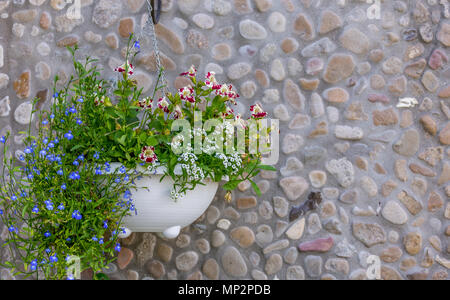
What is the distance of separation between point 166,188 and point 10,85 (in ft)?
3.08

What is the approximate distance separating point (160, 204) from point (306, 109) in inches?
32.5

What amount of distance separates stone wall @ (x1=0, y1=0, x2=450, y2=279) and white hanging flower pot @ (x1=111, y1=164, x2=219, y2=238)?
338mm

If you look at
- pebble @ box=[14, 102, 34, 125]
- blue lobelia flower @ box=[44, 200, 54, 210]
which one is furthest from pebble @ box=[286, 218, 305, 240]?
pebble @ box=[14, 102, 34, 125]

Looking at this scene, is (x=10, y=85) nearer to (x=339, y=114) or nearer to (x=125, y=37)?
(x=125, y=37)

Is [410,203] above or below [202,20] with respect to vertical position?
below

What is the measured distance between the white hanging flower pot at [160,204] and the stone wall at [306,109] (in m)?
0.34

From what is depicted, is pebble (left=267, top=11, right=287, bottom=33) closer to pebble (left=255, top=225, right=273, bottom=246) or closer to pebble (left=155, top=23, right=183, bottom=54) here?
pebble (left=155, top=23, right=183, bottom=54)

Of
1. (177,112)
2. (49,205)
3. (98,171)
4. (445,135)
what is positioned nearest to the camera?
(49,205)

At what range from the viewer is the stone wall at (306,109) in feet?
7.27

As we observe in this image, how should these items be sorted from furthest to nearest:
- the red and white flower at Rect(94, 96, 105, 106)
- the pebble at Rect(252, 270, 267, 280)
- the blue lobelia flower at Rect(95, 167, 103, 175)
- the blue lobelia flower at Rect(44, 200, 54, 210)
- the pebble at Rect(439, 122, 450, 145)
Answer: the pebble at Rect(439, 122, 450, 145) < the pebble at Rect(252, 270, 267, 280) < the red and white flower at Rect(94, 96, 105, 106) < the blue lobelia flower at Rect(95, 167, 103, 175) < the blue lobelia flower at Rect(44, 200, 54, 210)

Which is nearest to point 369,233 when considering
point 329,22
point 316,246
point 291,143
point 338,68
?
point 316,246

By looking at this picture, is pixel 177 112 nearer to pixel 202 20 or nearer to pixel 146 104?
pixel 146 104

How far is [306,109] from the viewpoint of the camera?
7.47 ft

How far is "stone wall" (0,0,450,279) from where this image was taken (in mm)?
2217
